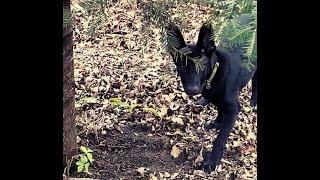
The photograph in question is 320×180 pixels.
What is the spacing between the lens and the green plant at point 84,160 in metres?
1.52

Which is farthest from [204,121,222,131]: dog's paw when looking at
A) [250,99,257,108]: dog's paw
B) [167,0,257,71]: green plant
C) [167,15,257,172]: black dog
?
[167,0,257,71]: green plant

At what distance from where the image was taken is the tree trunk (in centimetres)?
142

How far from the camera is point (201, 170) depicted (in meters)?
1.51

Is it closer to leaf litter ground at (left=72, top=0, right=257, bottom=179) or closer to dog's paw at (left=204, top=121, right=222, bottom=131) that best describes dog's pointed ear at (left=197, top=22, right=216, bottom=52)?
leaf litter ground at (left=72, top=0, right=257, bottom=179)

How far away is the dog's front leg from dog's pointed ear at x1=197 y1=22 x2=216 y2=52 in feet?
0.95

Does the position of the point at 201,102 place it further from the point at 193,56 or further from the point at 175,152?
the point at 193,56

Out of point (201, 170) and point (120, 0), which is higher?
point (120, 0)

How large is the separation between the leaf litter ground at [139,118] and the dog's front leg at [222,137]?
22 millimetres

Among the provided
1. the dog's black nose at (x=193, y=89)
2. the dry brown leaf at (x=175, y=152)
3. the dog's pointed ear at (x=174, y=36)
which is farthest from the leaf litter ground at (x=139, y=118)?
the dog's pointed ear at (x=174, y=36)
